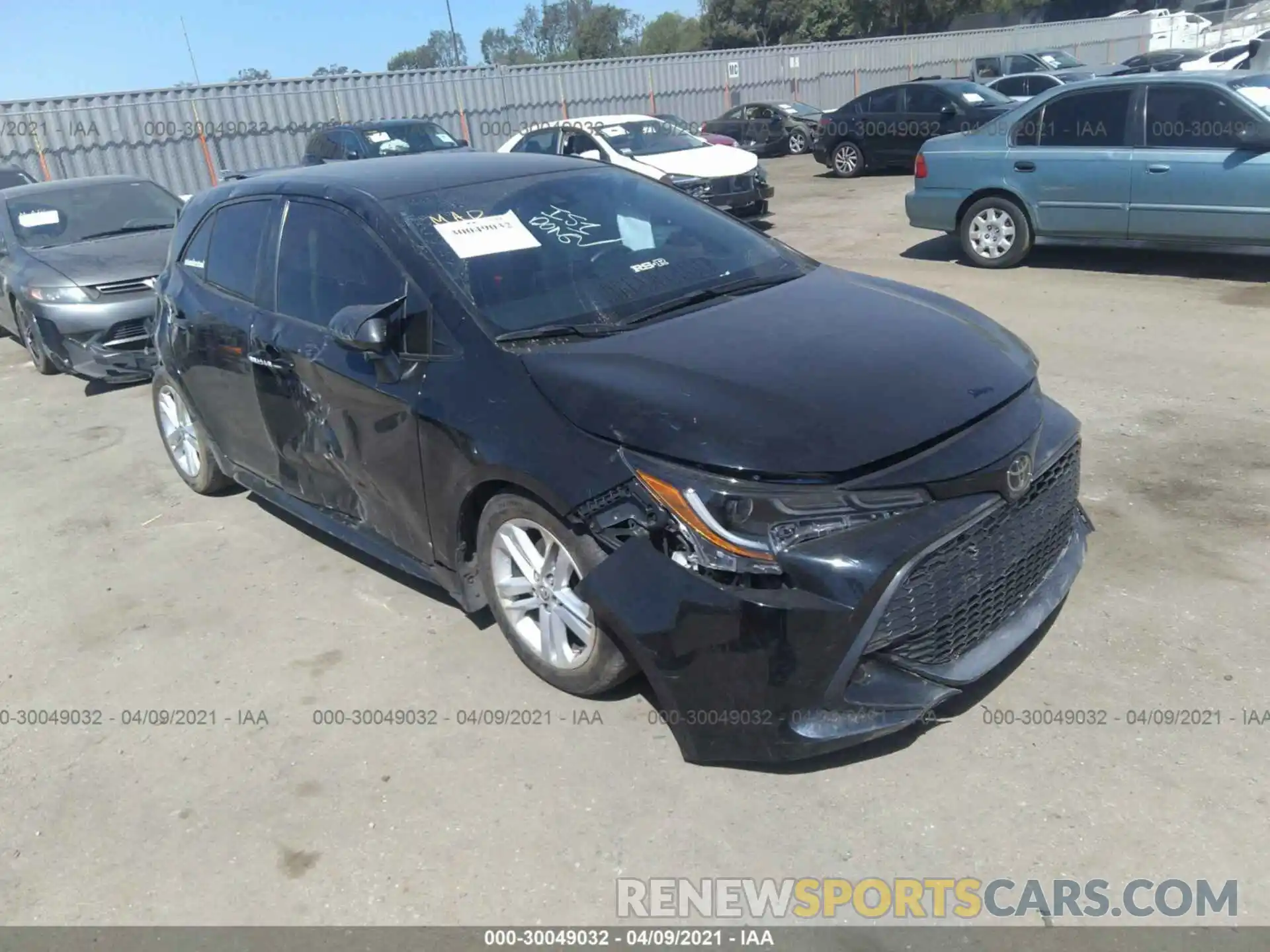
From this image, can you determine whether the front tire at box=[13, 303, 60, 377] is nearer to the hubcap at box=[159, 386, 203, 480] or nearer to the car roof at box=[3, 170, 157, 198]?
the car roof at box=[3, 170, 157, 198]

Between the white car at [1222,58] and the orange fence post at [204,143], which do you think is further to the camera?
the white car at [1222,58]

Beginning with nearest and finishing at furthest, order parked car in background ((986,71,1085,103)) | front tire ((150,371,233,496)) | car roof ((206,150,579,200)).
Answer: car roof ((206,150,579,200)) → front tire ((150,371,233,496)) → parked car in background ((986,71,1085,103))

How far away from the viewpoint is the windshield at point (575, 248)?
3.61 m

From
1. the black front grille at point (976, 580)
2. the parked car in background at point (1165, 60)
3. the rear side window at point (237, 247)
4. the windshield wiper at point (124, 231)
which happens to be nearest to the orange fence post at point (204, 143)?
the windshield wiper at point (124, 231)

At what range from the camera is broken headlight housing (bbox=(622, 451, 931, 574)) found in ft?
8.91

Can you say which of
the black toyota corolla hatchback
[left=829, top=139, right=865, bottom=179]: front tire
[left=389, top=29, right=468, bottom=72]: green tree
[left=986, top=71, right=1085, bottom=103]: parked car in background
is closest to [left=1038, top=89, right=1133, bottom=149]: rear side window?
the black toyota corolla hatchback

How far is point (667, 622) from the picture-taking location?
278 cm

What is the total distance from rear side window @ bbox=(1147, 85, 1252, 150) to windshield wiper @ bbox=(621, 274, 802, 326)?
19.1ft

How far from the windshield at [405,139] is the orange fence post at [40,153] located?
7.11m

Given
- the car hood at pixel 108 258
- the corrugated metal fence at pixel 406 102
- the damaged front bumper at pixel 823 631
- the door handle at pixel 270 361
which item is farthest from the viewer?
the corrugated metal fence at pixel 406 102

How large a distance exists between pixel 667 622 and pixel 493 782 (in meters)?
0.86

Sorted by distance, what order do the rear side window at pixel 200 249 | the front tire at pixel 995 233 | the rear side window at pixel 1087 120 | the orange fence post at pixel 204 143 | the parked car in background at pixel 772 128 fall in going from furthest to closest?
the parked car in background at pixel 772 128, the orange fence post at pixel 204 143, the front tire at pixel 995 233, the rear side window at pixel 1087 120, the rear side window at pixel 200 249

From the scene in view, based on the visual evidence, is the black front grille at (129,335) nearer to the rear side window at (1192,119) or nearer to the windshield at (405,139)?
the windshield at (405,139)

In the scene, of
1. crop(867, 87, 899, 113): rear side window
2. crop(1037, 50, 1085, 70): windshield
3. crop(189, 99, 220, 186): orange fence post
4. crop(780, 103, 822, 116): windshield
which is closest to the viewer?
crop(867, 87, 899, 113): rear side window
